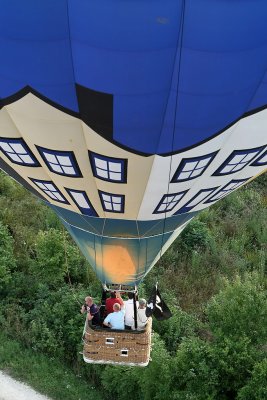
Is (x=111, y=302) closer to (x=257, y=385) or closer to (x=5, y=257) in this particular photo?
(x=257, y=385)

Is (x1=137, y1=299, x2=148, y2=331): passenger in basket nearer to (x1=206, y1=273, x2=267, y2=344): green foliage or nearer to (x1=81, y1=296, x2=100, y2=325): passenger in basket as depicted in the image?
(x1=81, y1=296, x2=100, y2=325): passenger in basket

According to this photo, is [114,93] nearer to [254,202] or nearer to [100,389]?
[100,389]

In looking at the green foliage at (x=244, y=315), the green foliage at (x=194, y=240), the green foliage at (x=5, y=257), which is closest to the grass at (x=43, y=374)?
the green foliage at (x=5, y=257)

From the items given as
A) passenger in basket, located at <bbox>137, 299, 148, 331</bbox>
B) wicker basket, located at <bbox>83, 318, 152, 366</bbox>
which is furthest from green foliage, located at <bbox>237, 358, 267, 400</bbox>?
passenger in basket, located at <bbox>137, 299, 148, 331</bbox>

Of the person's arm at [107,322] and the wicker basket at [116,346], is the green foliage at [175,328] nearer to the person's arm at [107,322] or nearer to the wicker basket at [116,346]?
the wicker basket at [116,346]

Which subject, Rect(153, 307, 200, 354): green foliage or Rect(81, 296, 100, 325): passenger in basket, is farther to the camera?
Rect(153, 307, 200, 354): green foliage

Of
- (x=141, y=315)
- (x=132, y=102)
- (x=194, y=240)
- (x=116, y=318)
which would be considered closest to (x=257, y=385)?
(x=141, y=315)
